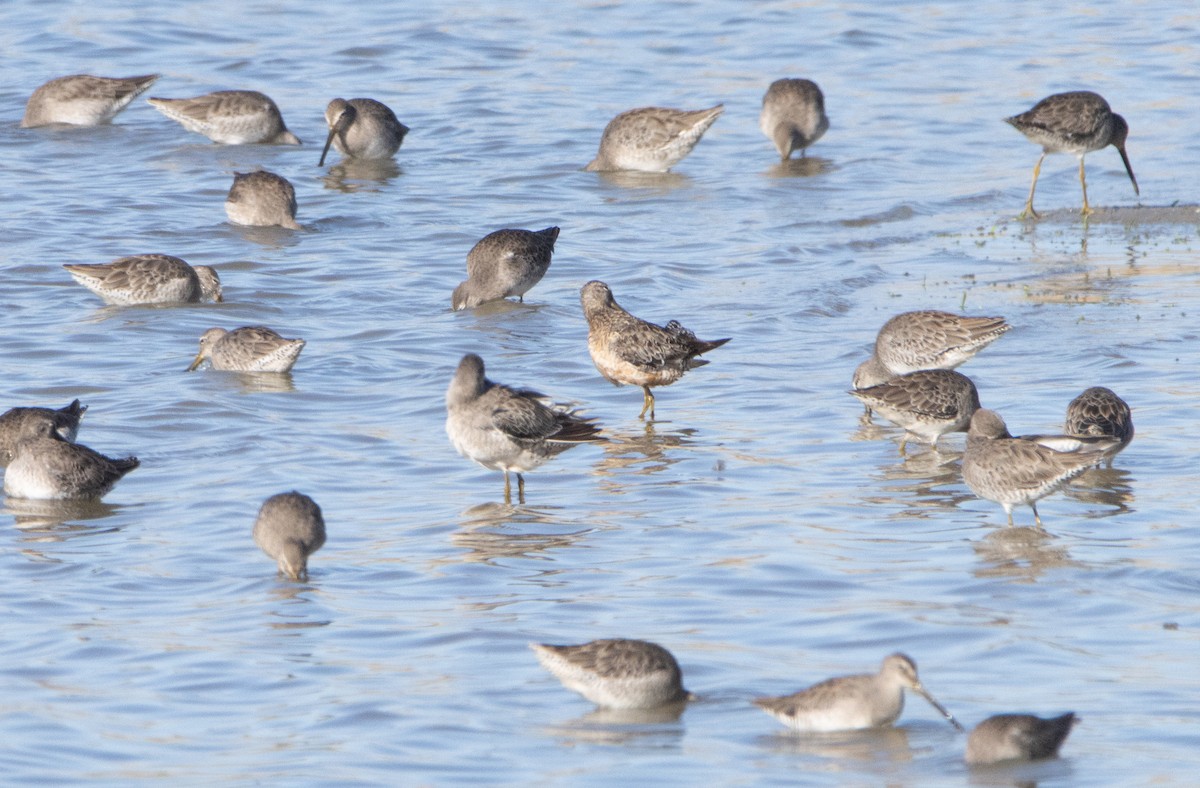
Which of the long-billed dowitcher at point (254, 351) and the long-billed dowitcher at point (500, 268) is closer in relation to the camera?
the long-billed dowitcher at point (254, 351)

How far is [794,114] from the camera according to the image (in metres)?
19.6

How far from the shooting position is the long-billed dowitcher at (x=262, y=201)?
16.4 m

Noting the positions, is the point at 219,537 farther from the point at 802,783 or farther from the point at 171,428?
the point at 802,783

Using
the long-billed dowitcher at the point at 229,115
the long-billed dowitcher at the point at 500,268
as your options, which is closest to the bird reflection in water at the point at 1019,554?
the long-billed dowitcher at the point at 500,268

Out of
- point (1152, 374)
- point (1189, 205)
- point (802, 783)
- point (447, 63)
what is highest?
point (447, 63)

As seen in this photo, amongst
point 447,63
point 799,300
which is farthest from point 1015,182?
point 447,63

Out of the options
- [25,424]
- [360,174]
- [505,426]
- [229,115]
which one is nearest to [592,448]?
[505,426]

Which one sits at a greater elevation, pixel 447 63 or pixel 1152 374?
pixel 447 63

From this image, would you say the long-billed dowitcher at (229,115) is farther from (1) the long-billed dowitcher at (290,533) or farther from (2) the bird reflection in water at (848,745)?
(2) the bird reflection in water at (848,745)

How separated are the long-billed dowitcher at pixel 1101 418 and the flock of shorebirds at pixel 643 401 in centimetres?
1

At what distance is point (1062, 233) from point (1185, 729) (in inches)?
400

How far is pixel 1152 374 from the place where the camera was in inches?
467

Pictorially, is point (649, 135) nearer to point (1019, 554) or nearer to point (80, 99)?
point (80, 99)

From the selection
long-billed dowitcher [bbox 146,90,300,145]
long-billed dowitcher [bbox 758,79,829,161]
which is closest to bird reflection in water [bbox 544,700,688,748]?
long-billed dowitcher [bbox 758,79,829,161]
